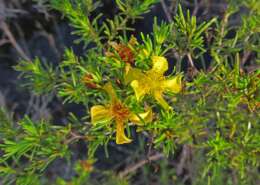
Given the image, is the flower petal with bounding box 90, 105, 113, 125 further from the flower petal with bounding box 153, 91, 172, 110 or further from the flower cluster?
the flower petal with bounding box 153, 91, 172, 110

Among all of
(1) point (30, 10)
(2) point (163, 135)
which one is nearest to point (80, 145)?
(1) point (30, 10)

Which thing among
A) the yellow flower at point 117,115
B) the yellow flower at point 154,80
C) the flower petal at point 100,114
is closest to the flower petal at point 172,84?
the yellow flower at point 154,80

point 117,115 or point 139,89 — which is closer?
point 139,89

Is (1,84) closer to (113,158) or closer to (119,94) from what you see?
(113,158)

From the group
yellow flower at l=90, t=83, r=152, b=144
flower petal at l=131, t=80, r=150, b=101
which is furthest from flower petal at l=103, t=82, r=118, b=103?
flower petal at l=131, t=80, r=150, b=101

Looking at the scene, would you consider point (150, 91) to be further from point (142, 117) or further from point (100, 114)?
point (100, 114)

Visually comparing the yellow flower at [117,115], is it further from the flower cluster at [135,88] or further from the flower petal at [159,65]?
the flower petal at [159,65]

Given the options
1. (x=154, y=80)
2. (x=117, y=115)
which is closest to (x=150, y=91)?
(x=154, y=80)
